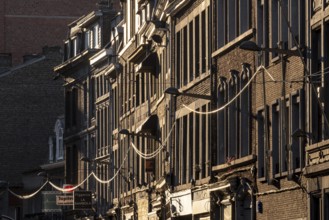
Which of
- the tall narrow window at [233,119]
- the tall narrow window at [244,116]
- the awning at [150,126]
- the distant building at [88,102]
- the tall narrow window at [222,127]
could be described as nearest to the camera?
the tall narrow window at [244,116]

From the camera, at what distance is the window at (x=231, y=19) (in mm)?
45750

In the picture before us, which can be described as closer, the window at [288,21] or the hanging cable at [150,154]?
the window at [288,21]

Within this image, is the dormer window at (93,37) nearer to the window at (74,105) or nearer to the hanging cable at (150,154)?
the window at (74,105)

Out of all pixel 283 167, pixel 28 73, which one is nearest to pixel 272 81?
pixel 283 167

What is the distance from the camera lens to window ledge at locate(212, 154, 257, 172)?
44.3 meters

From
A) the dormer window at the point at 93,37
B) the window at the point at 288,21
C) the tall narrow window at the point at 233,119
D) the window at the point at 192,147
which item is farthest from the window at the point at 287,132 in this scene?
the dormer window at the point at 93,37

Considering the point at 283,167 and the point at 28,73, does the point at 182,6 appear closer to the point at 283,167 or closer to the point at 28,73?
the point at 283,167

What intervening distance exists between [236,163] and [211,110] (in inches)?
163

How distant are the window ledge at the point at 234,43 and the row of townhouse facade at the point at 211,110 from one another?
0.04m

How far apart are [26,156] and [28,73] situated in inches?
236

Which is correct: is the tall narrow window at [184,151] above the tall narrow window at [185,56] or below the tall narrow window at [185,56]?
below

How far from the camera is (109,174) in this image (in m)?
76.6

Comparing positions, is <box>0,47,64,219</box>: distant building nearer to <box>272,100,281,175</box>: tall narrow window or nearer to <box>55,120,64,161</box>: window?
<box>55,120,64,161</box>: window

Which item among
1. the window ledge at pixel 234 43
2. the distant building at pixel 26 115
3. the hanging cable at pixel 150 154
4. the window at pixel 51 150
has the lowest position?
the hanging cable at pixel 150 154
